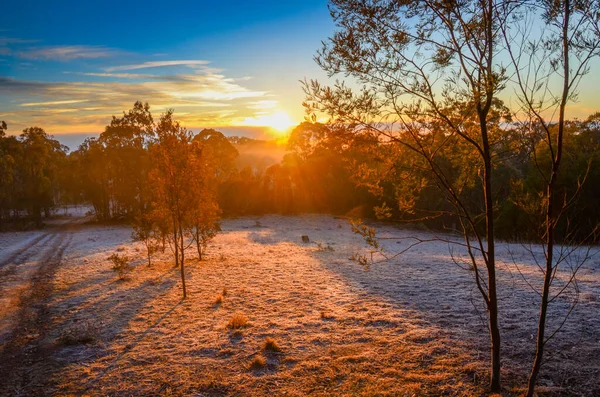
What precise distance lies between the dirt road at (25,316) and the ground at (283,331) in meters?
0.04

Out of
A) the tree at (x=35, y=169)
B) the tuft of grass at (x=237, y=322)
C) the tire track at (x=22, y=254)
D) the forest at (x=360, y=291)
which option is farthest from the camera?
the tree at (x=35, y=169)

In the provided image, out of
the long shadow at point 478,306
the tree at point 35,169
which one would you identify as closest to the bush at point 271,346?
the long shadow at point 478,306

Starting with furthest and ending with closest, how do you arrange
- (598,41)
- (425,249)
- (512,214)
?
(512,214), (425,249), (598,41)

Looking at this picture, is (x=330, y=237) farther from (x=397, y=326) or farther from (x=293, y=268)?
(x=397, y=326)

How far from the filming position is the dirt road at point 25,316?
708 cm

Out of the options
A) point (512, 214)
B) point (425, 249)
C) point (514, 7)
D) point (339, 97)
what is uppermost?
point (514, 7)

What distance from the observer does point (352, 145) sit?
551 centimetres

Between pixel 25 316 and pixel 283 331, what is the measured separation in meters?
7.70

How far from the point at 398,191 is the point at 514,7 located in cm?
290

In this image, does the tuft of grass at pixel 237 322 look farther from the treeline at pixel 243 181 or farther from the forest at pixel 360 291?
the treeline at pixel 243 181

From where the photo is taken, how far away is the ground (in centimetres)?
647

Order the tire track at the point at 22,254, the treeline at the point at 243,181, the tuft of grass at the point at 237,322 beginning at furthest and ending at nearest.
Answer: the treeline at the point at 243,181 → the tire track at the point at 22,254 → the tuft of grass at the point at 237,322

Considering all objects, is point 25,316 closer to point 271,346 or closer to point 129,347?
point 129,347

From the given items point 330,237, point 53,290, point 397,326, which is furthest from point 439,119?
point 330,237
